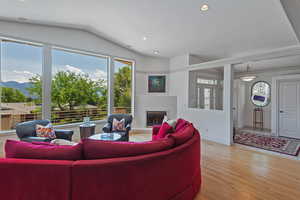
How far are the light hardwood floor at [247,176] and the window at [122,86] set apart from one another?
312cm

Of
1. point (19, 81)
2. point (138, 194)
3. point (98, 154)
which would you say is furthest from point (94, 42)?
point (138, 194)

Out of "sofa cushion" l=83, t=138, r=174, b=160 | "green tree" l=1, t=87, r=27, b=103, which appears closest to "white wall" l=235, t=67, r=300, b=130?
"sofa cushion" l=83, t=138, r=174, b=160

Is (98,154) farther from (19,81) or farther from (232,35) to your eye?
(232,35)

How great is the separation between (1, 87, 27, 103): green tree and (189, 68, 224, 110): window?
5.09 meters

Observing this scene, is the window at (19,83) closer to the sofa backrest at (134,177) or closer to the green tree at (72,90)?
the green tree at (72,90)

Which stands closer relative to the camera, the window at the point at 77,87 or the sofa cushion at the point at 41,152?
the sofa cushion at the point at 41,152

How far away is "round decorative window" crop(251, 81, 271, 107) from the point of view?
22.1ft

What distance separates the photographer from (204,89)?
233 inches

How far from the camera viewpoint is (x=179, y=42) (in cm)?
486

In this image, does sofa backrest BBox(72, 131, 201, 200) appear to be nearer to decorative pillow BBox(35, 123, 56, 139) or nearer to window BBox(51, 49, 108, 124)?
decorative pillow BBox(35, 123, 56, 139)

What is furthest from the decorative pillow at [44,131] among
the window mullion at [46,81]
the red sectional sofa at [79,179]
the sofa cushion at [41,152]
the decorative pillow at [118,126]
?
the red sectional sofa at [79,179]

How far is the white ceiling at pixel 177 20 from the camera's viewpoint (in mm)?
3171

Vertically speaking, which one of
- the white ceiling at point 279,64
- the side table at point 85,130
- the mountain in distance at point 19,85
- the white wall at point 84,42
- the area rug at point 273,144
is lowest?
the area rug at point 273,144

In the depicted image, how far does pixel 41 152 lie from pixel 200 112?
4680mm
